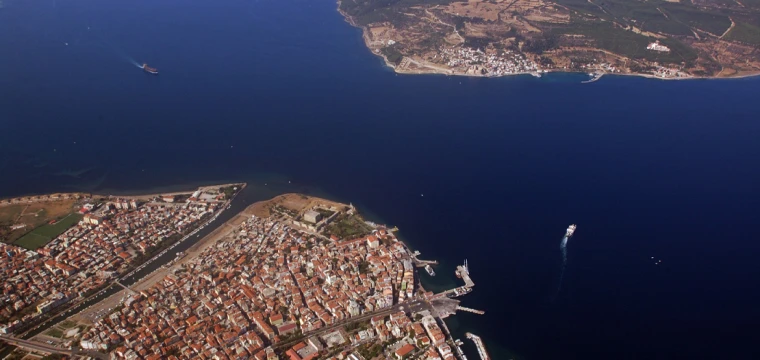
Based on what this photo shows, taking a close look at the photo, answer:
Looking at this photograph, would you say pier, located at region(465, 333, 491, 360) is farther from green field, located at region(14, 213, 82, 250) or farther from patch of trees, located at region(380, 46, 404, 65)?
patch of trees, located at region(380, 46, 404, 65)

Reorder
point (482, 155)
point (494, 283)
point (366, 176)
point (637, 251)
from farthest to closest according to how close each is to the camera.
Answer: point (482, 155)
point (366, 176)
point (637, 251)
point (494, 283)

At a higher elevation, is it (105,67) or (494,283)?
(105,67)

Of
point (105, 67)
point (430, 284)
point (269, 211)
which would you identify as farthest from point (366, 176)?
point (105, 67)

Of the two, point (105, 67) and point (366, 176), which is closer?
point (366, 176)

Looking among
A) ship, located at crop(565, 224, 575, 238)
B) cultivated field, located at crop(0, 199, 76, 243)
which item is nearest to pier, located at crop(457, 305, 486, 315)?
ship, located at crop(565, 224, 575, 238)

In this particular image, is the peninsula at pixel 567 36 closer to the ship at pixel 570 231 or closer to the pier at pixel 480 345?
the ship at pixel 570 231

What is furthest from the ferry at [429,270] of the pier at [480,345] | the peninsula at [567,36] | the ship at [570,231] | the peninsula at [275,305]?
→ the peninsula at [567,36]

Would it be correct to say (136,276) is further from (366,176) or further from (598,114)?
(598,114)
